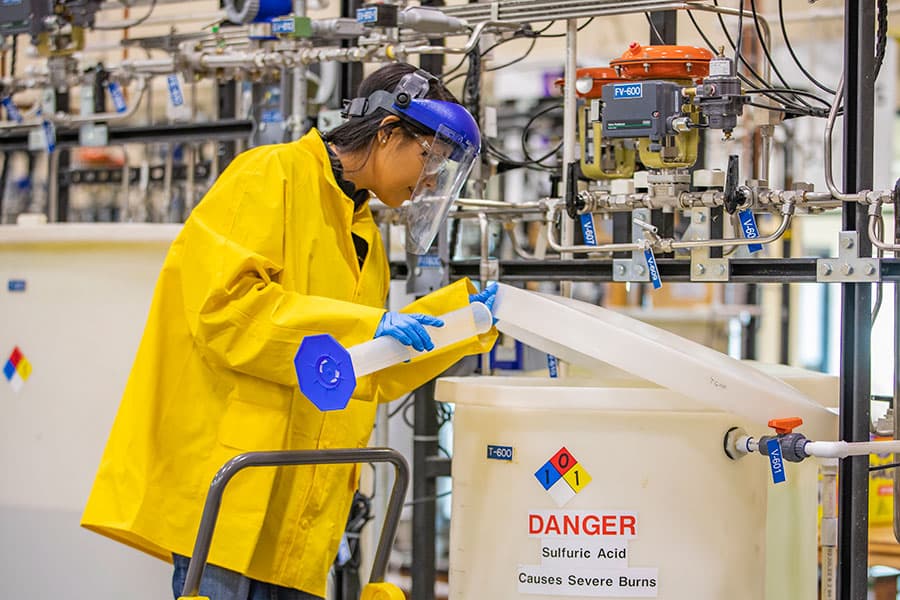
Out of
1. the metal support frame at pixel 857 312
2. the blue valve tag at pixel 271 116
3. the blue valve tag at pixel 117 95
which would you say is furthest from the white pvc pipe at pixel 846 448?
the blue valve tag at pixel 117 95

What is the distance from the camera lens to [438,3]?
2.99 m

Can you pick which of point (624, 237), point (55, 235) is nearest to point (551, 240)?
point (624, 237)

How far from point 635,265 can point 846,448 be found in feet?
1.85

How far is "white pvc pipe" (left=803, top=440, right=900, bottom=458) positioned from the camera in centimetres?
173

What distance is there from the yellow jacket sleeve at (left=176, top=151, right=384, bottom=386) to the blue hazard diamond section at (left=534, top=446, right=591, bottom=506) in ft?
1.25

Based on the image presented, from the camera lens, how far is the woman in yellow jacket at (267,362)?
5.88 feet

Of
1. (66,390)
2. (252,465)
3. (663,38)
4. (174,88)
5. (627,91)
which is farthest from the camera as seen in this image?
(174,88)

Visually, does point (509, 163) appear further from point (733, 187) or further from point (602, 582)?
point (602, 582)

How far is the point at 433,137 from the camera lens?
1.88 meters

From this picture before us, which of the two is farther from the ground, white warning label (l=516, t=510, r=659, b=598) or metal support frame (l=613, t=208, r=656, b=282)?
metal support frame (l=613, t=208, r=656, b=282)

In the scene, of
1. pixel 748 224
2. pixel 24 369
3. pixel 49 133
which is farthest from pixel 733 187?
pixel 49 133

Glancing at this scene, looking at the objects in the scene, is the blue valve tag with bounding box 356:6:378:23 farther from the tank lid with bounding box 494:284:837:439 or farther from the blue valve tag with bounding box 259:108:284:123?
the tank lid with bounding box 494:284:837:439

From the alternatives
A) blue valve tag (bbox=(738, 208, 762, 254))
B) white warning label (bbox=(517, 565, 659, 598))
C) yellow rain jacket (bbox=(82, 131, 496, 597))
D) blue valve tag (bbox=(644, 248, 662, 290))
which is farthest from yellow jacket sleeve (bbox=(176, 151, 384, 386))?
blue valve tag (bbox=(738, 208, 762, 254))

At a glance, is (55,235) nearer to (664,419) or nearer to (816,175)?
(664,419)
